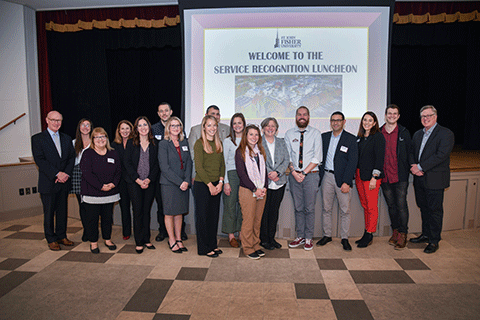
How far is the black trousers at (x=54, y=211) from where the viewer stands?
3.40m

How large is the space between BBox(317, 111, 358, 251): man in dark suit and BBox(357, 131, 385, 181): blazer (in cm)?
13

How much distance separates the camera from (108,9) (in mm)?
5785

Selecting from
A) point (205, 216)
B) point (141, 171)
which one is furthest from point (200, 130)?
point (205, 216)

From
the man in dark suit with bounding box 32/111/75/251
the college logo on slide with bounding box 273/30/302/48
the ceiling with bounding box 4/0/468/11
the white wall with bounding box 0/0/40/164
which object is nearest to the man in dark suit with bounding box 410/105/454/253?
the college logo on slide with bounding box 273/30/302/48

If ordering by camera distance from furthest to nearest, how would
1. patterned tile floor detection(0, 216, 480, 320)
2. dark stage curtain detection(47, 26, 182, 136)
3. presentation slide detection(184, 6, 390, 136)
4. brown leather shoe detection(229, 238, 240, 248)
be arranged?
1. dark stage curtain detection(47, 26, 182, 136)
2. presentation slide detection(184, 6, 390, 136)
3. brown leather shoe detection(229, 238, 240, 248)
4. patterned tile floor detection(0, 216, 480, 320)

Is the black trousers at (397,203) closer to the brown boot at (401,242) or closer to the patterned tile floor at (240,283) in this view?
the brown boot at (401,242)

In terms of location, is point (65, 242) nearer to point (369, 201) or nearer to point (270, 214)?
point (270, 214)

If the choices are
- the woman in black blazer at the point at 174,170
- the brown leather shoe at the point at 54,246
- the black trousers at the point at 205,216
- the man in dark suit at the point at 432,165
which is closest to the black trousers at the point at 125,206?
the woman in black blazer at the point at 174,170

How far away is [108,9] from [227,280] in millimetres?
5564

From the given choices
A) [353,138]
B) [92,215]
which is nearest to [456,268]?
[353,138]

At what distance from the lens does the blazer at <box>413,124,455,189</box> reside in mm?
3223

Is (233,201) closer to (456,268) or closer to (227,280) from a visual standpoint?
(227,280)

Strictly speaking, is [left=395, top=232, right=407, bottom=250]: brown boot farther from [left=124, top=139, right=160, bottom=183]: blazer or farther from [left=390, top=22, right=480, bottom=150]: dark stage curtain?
[left=390, top=22, right=480, bottom=150]: dark stage curtain

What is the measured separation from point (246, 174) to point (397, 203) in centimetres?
183
